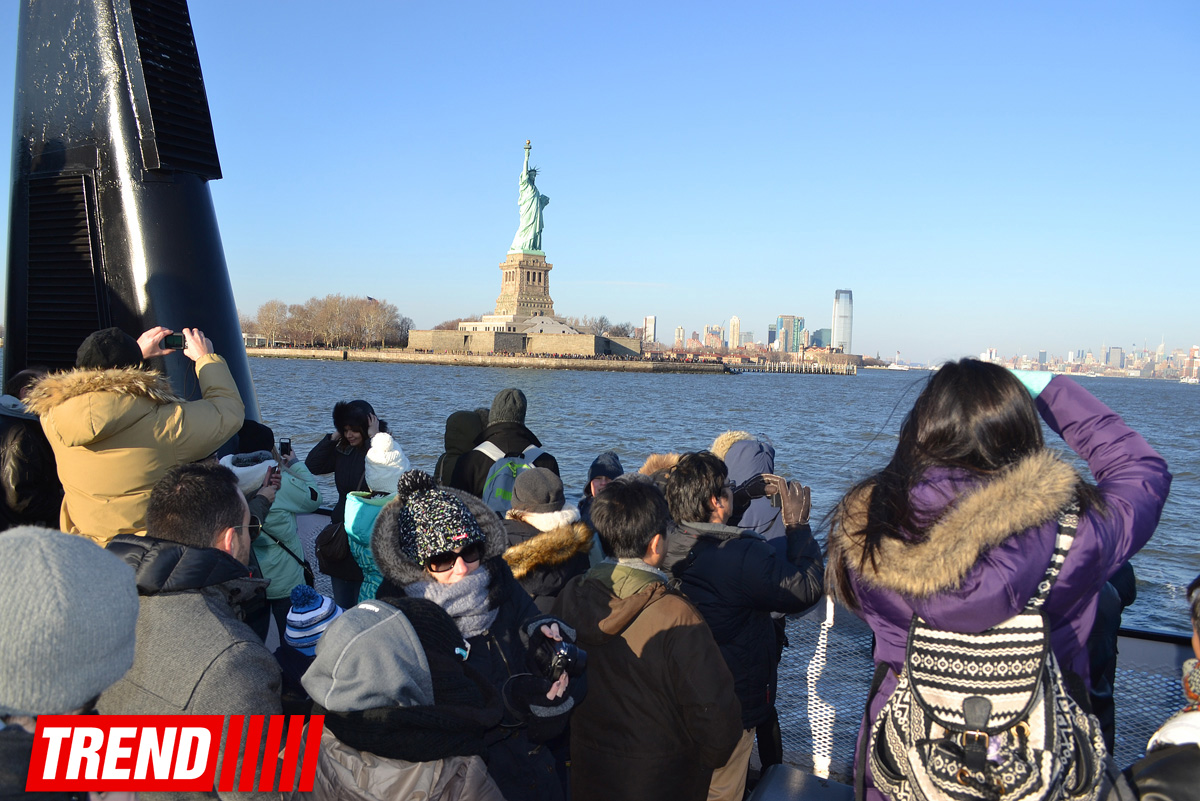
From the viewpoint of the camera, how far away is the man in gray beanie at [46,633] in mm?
1085

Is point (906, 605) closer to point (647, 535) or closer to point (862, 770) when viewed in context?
point (862, 770)

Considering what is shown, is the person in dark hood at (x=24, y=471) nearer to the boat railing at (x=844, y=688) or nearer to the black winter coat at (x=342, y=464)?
the black winter coat at (x=342, y=464)

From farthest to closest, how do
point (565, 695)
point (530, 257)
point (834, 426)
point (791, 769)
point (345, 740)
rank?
point (530, 257), point (834, 426), point (791, 769), point (565, 695), point (345, 740)

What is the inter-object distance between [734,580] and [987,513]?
4.04ft

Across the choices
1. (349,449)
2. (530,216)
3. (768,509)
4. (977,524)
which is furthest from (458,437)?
(530,216)

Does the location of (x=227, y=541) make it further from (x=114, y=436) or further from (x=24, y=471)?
(x=24, y=471)

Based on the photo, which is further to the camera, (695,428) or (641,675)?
(695,428)

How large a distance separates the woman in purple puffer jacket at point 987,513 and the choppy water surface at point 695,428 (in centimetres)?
18

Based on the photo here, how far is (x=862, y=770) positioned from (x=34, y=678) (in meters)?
1.60

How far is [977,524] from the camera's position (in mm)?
1471

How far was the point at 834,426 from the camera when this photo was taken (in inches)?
1464

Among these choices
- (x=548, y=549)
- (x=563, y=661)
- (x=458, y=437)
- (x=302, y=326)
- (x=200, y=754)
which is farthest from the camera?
(x=302, y=326)

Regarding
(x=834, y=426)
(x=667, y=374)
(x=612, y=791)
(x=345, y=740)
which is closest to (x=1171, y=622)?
(x=612, y=791)

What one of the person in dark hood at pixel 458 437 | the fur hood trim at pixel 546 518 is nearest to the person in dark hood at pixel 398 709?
the fur hood trim at pixel 546 518
